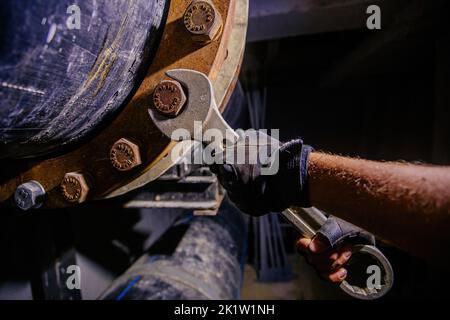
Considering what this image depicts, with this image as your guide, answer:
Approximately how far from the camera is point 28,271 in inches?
69.2

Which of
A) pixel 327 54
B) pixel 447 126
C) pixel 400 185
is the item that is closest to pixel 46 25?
pixel 400 185

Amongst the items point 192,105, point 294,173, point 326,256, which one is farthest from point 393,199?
point 192,105

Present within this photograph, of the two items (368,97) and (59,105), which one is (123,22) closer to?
(59,105)

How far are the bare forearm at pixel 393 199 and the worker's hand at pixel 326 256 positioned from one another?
0.19 m

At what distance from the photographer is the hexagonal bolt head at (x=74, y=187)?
2.75 ft

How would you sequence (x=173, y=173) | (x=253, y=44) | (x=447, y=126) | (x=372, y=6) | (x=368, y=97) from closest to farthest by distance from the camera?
(x=173, y=173) → (x=372, y=6) → (x=447, y=126) → (x=253, y=44) → (x=368, y=97)

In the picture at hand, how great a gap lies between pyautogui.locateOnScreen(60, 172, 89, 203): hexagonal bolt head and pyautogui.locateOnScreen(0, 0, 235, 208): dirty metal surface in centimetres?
2

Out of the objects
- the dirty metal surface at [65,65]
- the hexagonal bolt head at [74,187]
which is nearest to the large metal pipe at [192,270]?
the hexagonal bolt head at [74,187]

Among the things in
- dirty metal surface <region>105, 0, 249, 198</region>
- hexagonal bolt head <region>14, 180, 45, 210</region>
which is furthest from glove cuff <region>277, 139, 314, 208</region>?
hexagonal bolt head <region>14, 180, 45, 210</region>

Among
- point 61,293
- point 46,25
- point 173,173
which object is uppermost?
point 46,25

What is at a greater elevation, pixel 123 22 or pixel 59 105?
pixel 123 22

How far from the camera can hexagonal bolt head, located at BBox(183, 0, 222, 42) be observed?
69 centimetres

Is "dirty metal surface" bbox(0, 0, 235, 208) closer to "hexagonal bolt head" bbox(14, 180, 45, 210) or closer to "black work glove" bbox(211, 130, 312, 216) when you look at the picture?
"hexagonal bolt head" bbox(14, 180, 45, 210)

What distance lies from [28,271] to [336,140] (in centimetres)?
478
